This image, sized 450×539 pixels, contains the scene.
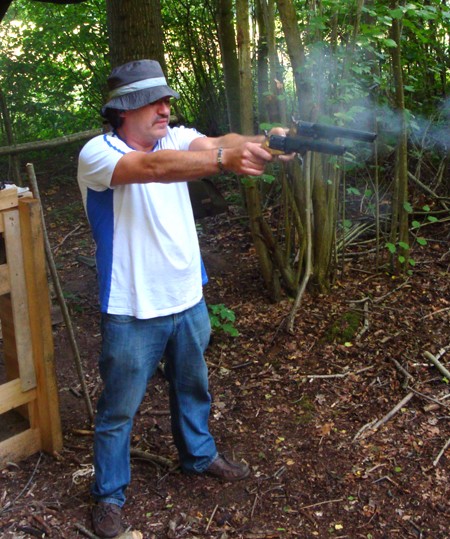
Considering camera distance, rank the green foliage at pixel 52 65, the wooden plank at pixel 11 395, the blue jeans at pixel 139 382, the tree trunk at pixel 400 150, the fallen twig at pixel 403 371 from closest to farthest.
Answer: the blue jeans at pixel 139 382 < the wooden plank at pixel 11 395 < the fallen twig at pixel 403 371 < the tree trunk at pixel 400 150 < the green foliage at pixel 52 65

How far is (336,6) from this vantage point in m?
4.09

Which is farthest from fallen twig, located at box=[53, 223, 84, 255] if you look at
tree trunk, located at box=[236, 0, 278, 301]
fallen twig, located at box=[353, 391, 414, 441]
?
fallen twig, located at box=[353, 391, 414, 441]

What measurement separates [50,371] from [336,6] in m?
2.96

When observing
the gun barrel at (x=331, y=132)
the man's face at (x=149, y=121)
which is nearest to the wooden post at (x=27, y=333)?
the man's face at (x=149, y=121)

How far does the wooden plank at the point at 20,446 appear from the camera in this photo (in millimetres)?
3367

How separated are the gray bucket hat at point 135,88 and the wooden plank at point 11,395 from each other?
61.0 inches

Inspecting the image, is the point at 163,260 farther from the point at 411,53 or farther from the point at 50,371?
the point at 411,53

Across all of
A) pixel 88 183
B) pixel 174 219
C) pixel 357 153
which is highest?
pixel 88 183

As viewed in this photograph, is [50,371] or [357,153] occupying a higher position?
[357,153]

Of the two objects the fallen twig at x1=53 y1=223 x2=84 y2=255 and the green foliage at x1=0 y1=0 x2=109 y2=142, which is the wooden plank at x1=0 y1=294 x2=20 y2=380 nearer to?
the fallen twig at x1=53 y1=223 x2=84 y2=255

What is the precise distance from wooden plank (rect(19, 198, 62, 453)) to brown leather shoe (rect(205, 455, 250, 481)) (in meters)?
0.91

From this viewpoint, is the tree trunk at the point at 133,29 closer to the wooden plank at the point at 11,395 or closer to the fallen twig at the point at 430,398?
the wooden plank at the point at 11,395

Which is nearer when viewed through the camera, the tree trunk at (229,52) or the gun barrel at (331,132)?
the gun barrel at (331,132)

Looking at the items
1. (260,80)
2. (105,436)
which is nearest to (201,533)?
(105,436)
